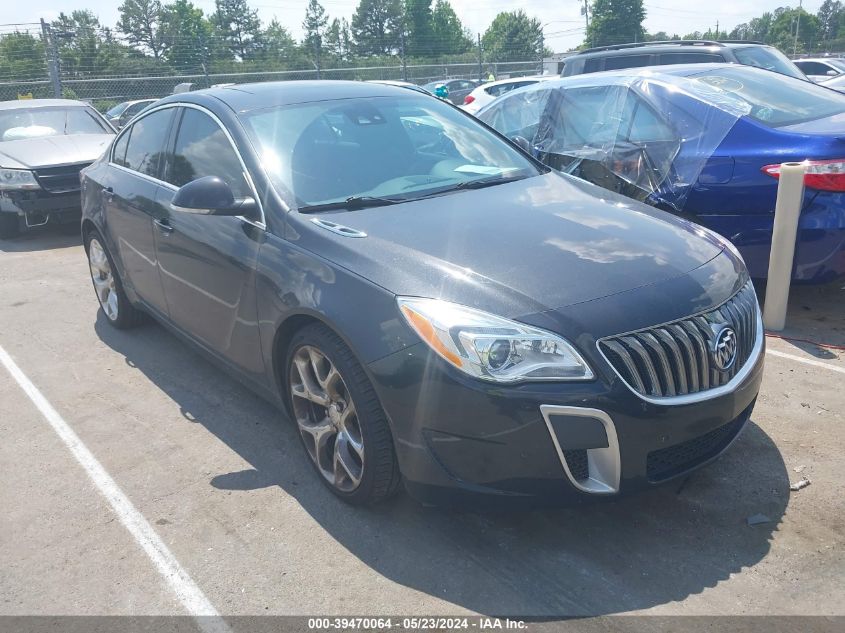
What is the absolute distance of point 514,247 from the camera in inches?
120

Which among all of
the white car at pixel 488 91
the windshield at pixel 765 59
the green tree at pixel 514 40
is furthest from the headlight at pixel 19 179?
the green tree at pixel 514 40

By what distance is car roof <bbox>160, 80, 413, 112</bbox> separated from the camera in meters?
4.04

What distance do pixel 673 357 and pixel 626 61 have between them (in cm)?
866

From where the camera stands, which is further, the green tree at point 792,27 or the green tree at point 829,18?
the green tree at point 829,18

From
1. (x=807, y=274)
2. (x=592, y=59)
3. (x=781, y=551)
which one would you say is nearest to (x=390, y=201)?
(x=781, y=551)

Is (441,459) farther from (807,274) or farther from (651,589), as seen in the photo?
(807,274)

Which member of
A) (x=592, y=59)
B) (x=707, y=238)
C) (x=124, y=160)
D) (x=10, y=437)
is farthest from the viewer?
(x=592, y=59)

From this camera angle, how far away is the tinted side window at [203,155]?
12.2 ft

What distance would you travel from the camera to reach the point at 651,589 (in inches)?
103

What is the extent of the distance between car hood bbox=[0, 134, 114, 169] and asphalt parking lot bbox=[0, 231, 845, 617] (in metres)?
5.53

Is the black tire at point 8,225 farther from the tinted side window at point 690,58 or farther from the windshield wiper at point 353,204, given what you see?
the tinted side window at point 690,58

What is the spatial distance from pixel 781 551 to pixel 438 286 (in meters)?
1.54

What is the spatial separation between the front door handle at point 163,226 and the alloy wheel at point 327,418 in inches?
54.1

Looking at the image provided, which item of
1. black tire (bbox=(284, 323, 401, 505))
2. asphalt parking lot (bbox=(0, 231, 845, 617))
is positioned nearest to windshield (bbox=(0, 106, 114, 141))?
asphalt parking lot (bbox=(0, 231, 845, 617))
